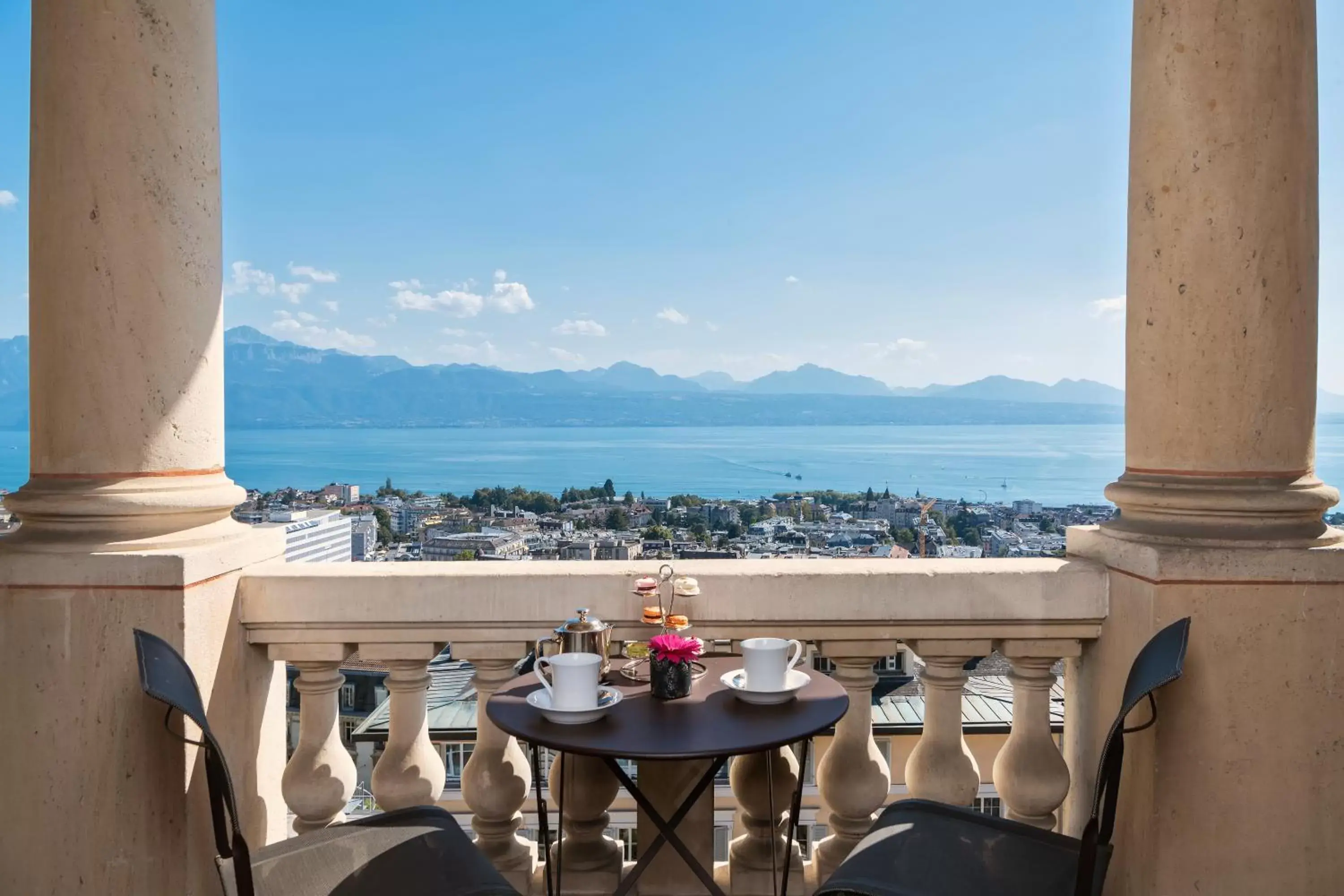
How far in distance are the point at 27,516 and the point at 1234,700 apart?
3.73 metres

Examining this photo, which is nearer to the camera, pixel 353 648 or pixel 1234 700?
pixel 1234 700

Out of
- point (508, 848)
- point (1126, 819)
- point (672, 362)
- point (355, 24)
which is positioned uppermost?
point (355, 24)

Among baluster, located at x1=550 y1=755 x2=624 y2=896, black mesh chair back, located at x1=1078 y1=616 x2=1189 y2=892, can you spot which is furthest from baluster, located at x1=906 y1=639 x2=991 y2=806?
baluster, located at x1=550 y1=755 x2=624 y2=896

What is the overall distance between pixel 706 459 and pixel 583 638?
18663mm

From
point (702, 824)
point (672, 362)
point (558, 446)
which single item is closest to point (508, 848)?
point (702, 824)

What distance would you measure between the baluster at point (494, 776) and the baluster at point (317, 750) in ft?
1.36

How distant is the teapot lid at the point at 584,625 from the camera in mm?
2467

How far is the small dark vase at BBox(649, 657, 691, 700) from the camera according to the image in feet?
7.62

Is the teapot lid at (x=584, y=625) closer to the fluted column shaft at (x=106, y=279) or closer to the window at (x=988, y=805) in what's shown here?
the fluted column shaft at (x=106, y=279)

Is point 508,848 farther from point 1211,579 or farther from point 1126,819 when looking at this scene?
point 1211,579

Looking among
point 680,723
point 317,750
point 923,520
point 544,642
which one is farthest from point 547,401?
point 680,723

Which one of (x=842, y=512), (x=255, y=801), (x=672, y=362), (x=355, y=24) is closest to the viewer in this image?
(x=255, y=801)

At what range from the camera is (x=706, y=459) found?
21.1 m

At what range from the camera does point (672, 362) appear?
6756 cm
